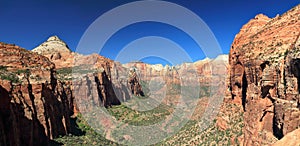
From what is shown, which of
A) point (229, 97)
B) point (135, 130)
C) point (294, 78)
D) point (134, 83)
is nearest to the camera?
point (294, 78)

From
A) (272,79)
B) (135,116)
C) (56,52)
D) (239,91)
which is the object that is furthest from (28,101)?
(56,52)

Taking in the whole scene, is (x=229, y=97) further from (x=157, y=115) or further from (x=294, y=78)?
(x=157, y=115)

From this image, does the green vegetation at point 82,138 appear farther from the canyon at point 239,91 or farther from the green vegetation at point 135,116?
the green vegetation at point 135,116

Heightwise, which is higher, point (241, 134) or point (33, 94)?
point (33, 94)

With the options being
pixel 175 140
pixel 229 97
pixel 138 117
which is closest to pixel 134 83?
pixel 138 117

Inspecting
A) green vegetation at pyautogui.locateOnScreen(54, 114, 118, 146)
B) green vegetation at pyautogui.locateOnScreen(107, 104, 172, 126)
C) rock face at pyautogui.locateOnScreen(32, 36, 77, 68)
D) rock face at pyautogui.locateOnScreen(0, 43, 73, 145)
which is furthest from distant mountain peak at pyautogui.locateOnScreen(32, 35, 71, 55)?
rock face at pyautogui.locateOnScreen(0, 43, 73, 145)

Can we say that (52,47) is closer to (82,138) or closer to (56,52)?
(56,52)
